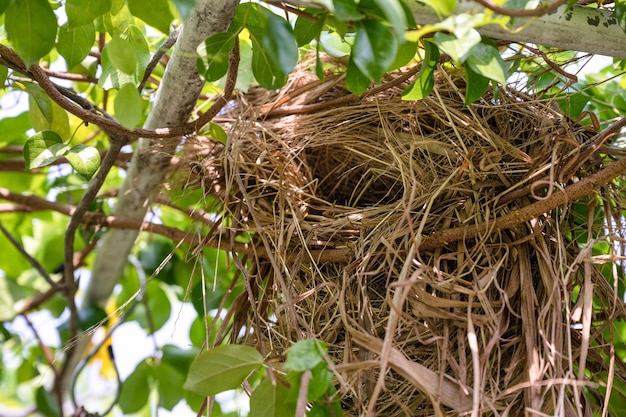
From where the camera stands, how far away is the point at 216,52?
75cm

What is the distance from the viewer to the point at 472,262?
0.84 meters

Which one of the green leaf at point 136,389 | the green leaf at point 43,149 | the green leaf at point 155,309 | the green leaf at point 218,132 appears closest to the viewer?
the green leaf at point 43,149

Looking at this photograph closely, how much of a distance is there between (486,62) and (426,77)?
0.16 metres

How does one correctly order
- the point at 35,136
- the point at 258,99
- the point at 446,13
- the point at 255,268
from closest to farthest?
the point at 446,13 < the point at 35,136 < the point at 255,268 < the point at 258,99

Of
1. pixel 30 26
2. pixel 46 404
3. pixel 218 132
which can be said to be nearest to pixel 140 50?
pixel 218 132

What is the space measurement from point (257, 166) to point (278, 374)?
336 millimetres

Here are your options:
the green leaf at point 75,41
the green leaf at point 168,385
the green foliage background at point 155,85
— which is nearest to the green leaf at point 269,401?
the green foliage background at point 155,85

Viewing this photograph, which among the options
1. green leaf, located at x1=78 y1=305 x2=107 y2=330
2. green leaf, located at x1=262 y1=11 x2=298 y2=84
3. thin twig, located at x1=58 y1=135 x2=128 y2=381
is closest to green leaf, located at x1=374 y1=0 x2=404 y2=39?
green leaf, located at x1=262 y1=11 x2=298 y2=84

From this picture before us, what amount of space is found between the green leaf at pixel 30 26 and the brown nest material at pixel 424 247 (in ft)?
1.06

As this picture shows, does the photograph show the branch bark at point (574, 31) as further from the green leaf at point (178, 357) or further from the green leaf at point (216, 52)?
the green leaf at point (178, 357)

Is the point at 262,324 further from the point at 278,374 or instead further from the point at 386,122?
the point at 386,122

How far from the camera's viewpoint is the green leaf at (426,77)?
736 mm

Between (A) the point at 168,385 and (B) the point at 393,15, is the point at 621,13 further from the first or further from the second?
(A) the point at 168,385

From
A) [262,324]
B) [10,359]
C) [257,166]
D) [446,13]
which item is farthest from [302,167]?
[10,359]
